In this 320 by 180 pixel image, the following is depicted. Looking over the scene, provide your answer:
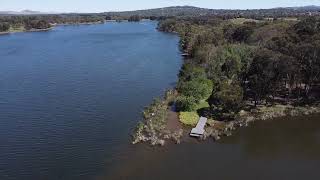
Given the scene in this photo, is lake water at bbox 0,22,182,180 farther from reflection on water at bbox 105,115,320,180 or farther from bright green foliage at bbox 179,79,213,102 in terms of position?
bright green foliage at bbox 179,79,213,102

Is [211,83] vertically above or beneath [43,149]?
above

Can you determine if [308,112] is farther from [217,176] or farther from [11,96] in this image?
[11,96]

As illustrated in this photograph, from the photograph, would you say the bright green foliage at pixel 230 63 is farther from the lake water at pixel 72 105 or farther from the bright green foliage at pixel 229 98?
the bright green foliage at pixel 229 98

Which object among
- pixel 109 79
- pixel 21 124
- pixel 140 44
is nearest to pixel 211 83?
pixel 109 79

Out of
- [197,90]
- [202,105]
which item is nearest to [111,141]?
[202,105]

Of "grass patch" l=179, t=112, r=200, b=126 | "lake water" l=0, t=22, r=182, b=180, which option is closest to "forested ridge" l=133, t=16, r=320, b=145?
"grass patch" l=179, t=112, r=200, b=126

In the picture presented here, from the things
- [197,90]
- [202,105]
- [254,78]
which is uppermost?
[254,78]

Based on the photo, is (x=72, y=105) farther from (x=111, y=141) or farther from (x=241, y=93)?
(x=241, y=93)

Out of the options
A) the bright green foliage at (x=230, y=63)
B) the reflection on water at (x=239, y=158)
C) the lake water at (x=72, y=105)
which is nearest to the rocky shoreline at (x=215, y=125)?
the reflection on water at (x=239, y=158)
